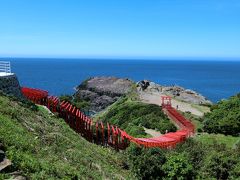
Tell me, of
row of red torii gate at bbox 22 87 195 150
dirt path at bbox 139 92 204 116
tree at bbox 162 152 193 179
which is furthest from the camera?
dirt path at bbox 139 92 204 116

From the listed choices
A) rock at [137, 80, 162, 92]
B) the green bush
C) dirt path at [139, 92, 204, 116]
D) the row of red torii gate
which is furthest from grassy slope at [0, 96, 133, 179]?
rock at [137, 80, 162, 92]

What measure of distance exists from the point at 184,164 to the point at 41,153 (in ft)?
29.7

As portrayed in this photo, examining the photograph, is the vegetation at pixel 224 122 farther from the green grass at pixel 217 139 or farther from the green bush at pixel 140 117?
the green bush at pixel 140 117

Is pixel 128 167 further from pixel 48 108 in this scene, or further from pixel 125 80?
pixel 125 80

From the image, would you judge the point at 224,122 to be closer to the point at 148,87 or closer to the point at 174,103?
the point at 174,103

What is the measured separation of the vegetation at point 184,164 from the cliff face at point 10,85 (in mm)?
10085

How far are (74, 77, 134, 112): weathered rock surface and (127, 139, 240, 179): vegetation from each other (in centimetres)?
6316

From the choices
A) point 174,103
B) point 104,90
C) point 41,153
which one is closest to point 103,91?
point 104,90

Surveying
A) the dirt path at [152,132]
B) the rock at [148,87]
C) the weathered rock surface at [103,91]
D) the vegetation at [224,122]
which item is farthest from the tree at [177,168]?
the weathered rock surface at [103,91]

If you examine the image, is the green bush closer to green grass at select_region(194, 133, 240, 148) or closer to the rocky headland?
green grass at select_region(194, 133, 240, 148)

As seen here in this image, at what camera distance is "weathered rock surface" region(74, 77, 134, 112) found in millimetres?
92125

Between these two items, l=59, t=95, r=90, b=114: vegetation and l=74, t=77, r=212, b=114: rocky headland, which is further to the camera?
l=74, t=77, r=212, b=114: rocky headland

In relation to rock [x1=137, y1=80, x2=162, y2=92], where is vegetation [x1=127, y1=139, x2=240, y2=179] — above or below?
above

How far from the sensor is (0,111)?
66.1 ft
